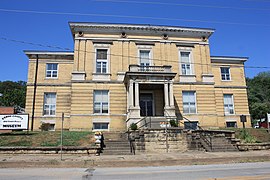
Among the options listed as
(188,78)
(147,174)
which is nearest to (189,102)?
(188,78)

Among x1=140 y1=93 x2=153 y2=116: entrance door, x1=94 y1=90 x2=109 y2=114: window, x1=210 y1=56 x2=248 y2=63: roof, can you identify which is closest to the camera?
x1=94 y1=90 x2=109 y2=114: window

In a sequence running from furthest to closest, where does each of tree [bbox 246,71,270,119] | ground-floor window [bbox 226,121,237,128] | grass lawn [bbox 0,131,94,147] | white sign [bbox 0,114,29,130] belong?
tree [bbox 246,71,270,119] → ground-floor window [bbox 226,121,237,128] → white sign [bbox 0,114,29,130] → grass lawn [bbox 0,131,94,147]

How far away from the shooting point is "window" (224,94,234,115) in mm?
30391

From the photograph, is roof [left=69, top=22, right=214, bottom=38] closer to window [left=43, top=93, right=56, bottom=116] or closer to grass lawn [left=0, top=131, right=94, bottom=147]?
window [left=43, top=93, right=56, bottom=116]

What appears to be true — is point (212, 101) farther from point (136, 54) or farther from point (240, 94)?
point (136, 54)

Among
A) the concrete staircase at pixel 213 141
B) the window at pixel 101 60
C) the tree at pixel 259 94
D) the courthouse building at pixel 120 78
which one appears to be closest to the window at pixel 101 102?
the courthouse building at pixel 120 78

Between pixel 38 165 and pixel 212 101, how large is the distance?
22.0 m

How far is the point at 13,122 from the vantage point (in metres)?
19.2

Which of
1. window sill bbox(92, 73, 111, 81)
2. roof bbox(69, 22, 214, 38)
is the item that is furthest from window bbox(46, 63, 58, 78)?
window sill bbox(92, 73, 111, 81)

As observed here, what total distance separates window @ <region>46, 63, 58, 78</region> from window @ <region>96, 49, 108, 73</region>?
5637mm

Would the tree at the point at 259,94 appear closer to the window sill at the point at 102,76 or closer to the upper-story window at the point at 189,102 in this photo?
the upper-story window at the point at 189,102

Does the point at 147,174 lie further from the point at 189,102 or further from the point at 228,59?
the point at 228,59

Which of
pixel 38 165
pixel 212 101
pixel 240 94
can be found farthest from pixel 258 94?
pixel 38 165

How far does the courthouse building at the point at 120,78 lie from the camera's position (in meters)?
25.8
